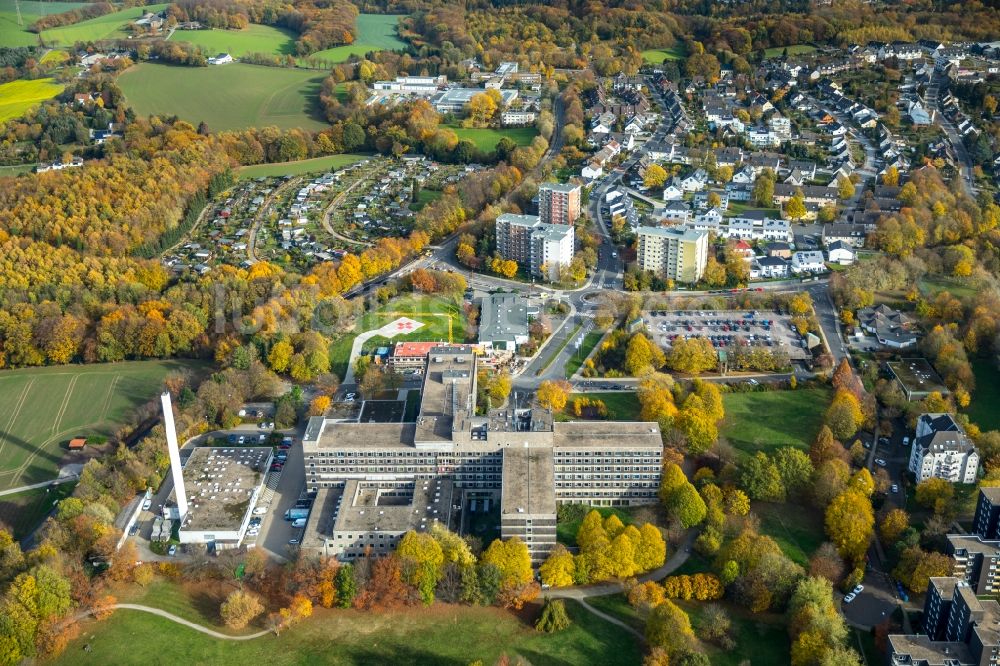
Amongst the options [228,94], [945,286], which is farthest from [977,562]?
[228,94]

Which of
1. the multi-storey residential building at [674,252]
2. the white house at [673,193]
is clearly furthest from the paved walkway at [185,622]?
the white house at [673,193]

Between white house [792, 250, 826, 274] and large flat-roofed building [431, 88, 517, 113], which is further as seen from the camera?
large flat-roofed building [431, 88, 517, 113]

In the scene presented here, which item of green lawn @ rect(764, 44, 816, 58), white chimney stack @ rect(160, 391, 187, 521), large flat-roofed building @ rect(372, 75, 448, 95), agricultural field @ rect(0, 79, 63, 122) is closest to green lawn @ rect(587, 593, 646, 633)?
white chimney stack @ rect(160, 391, 187, 521)

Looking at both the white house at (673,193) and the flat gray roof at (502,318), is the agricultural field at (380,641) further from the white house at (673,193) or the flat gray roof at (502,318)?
the white house at (673,193)

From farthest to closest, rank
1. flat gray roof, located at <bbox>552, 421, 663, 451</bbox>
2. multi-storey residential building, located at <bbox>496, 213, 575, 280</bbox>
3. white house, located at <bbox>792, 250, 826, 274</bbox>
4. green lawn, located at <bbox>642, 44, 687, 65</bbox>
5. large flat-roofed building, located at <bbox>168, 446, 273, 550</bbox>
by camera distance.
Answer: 1. green lawn, located at <bbox>642, 44, 687, 65</bbox>
2. white house, located at <bbox>792, 250, 826, 274</bbox>
3. multi-storey residential building, located at <bbox>496, 213, 575, 280</bbox>
4. flat gray roof, located at <bbox>552, 421, 663, 451</bbox>
5. large flat-roofed building, located at <bbox>168, 446, 273, 550</bbox>

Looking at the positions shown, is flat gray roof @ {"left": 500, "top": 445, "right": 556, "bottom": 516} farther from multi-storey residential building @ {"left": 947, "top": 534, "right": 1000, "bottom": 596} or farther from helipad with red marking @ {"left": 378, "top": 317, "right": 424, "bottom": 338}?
helipad with red marking @ {"left": 378, "top": 317, "right": 424, "bottom": 338}

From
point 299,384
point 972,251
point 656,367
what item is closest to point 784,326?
point 656,367

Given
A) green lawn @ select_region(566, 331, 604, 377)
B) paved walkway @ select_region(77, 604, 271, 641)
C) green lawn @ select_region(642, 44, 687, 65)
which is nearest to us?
paved walkway @ select_region(77, 604, 271, 641)

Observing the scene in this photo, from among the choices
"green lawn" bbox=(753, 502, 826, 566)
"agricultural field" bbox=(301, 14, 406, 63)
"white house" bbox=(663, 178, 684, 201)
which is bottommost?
"green lawn" bbox=(753, 502, 826, 566)
